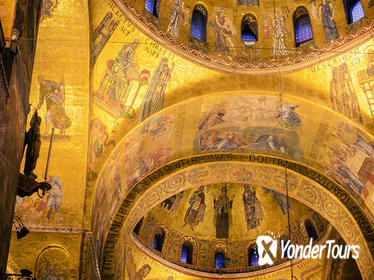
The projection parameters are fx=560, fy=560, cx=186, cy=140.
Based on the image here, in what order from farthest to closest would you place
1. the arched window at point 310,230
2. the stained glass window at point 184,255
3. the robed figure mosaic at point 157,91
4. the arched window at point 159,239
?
1. the stained glass window at point 184,255
2. the arched window at point 159,239
3. the arched window at point 310,230
4. the robed figure mosaic at point 157,91

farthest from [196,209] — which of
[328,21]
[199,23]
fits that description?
[328,21]

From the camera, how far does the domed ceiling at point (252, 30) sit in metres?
13.8

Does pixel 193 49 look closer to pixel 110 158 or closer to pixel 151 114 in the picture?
pixel 151 114

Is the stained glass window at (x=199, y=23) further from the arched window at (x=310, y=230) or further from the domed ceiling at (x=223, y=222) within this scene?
the arched window at (x=310, y=230)

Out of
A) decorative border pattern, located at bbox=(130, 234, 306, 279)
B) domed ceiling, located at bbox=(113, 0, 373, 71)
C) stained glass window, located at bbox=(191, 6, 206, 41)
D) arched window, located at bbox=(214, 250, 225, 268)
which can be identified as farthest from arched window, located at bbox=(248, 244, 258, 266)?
stained glass window, located at bbox=(191, 6, 206, 41)

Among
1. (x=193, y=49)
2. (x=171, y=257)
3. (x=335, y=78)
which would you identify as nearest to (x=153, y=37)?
(x=193, y=49)

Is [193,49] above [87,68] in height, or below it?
above

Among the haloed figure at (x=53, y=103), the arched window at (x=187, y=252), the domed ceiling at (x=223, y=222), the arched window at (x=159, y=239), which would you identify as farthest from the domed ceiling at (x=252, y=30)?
the arched window at (x=187, y=252)

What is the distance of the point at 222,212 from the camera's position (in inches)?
835

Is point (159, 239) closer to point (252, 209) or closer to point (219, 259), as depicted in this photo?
point (219, 259)

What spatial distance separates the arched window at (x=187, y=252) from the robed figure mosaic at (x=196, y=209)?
65 centimetres

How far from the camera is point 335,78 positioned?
14.2 metres

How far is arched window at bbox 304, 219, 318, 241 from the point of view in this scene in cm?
1936

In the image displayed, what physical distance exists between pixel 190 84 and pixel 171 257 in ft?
25.6
